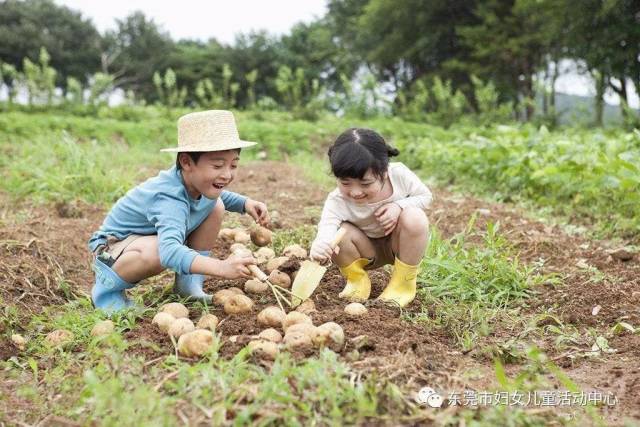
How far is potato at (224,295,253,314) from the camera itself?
2.44m

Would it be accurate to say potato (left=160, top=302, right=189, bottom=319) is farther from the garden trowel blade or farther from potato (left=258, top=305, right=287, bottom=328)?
the garden trowel blade

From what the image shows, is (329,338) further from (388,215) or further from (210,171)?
(210,171)

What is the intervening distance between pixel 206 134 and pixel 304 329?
0.97m

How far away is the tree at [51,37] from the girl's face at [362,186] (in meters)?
37.0

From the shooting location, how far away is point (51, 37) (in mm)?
36062

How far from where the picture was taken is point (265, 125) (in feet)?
34.0

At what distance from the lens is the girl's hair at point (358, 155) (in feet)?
7.95

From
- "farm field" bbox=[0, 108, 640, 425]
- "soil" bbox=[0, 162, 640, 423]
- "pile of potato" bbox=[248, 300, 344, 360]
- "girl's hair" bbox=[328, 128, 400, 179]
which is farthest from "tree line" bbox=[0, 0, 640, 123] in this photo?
"pile of potato" bbox=[248, 300, 344, 360]

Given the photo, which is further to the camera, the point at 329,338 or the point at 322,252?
the point at 322,252

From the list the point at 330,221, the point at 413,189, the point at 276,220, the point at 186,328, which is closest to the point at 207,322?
the point at 186,328

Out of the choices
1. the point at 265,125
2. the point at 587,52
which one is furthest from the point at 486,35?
the point at 265,125

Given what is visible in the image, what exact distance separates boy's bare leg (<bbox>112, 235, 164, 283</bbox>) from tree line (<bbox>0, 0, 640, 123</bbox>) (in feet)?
29.9

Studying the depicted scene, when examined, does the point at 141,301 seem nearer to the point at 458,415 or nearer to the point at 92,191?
the point at 458,415

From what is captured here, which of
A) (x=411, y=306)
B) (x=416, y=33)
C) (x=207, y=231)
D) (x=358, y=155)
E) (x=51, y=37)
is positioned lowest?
(x=411, y=306)
